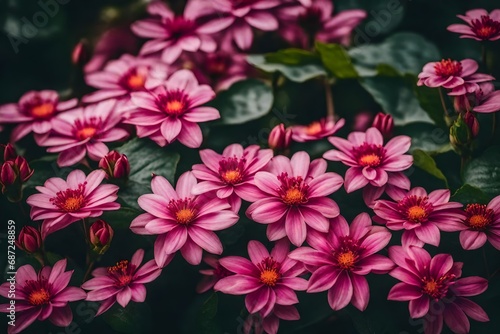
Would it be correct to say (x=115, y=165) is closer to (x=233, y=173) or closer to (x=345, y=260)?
(x=233, y=173)

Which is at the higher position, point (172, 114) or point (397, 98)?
point (172, 114)

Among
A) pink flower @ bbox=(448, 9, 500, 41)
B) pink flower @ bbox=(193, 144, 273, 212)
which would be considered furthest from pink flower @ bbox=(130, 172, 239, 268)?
pink flower @ bbox=(448, 9, 500, 41)

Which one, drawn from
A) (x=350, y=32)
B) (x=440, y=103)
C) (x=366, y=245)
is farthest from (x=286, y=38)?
(x=366, y=245)

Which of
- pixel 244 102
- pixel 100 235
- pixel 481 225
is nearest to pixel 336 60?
pixel 244 102

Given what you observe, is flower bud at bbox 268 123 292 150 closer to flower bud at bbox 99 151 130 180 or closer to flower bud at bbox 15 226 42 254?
flower bud at bbox 99 151 130 180

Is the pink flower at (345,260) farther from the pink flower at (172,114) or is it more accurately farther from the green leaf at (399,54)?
the green leaf at (399,54)

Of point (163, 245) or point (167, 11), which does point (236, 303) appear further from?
point (167, 11)

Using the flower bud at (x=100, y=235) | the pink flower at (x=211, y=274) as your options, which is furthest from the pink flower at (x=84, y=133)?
the pink flower at (x=211, y=274)
